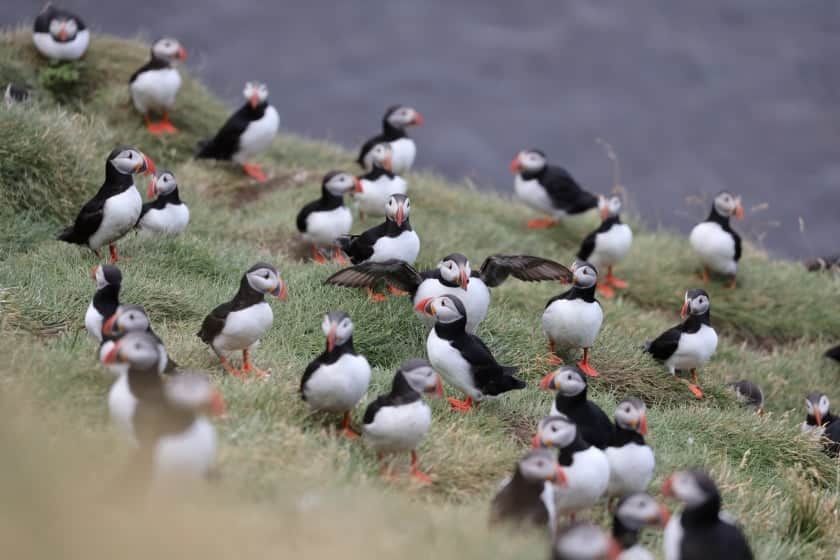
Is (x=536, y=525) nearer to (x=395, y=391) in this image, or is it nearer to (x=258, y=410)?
(x=395, y=391)

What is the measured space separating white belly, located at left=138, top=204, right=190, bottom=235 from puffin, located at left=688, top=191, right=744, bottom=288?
4683mm

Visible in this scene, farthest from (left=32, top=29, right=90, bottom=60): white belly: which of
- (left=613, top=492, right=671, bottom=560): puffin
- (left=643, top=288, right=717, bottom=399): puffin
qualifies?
(left=613, top=492, right=671, bottom=560): puffin

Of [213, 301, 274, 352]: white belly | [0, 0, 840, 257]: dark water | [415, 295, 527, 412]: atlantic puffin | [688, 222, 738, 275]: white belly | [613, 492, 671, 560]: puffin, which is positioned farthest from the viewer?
[0, 0, 840, 257]: dark water

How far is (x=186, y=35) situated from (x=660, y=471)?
18.2 metres

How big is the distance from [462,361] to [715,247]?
4.61m

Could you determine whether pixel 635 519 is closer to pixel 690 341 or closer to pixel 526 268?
pixel 690 341

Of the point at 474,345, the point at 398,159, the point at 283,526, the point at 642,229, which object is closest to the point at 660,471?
the point at 474,345

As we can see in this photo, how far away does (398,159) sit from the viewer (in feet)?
34.5

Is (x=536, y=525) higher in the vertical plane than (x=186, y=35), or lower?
higher

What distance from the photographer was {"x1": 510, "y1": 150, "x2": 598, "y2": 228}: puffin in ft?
34.9

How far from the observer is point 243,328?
5.71 m

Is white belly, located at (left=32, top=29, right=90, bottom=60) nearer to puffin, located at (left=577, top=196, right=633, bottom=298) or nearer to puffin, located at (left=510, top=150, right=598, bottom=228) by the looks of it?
puffin, located at (left=510, top=150, right=598, bottom=228)

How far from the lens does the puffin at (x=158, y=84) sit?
405 inches

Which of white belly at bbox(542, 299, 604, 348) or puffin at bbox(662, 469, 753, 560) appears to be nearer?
puffin at bbox(662, 469, 753, 560)
